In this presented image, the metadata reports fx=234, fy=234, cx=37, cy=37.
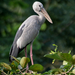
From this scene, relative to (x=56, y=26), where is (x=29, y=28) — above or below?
above

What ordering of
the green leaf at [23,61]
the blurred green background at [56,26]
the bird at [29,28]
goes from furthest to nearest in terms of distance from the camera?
1. the blurred green background at [56,26]
2. the bird at [29,28]
3. the green leaf at [23,61]

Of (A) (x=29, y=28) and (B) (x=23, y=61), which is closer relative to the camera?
(B) (x=23, y=61)

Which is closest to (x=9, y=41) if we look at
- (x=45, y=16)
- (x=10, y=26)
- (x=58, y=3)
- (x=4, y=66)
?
(x=10, y=26)

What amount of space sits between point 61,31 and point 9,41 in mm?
3859

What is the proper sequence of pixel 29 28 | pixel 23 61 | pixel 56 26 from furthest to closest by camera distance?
pixel 56 26, pixel 29 28, pixel 23 61

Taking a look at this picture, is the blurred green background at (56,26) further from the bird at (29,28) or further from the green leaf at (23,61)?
the green leaf at (23,61)

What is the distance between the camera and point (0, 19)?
27.5ft

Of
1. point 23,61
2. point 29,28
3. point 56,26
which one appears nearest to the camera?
point 23,61

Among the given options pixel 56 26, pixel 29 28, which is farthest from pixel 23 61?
pixel 56 26

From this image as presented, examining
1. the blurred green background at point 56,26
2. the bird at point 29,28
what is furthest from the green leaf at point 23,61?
the blurred green background at point 56,26

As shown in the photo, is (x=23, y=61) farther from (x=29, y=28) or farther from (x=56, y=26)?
(x=56, y=26)

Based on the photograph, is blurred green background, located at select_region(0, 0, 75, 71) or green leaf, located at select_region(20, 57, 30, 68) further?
blurred green background, located at select_region(0, 0, 75, 71)

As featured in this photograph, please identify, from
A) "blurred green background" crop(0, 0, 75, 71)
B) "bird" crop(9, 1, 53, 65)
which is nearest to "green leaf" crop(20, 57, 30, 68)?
"bird" crop(9, 1, 53, 65)

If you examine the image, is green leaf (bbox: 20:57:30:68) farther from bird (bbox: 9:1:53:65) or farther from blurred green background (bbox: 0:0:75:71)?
blurred green background (bbox: 0:0:75:71)
